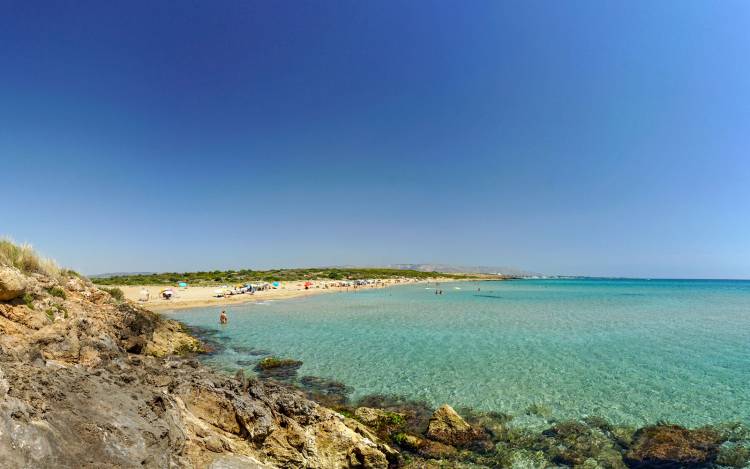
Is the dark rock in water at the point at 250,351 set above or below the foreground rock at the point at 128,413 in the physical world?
below

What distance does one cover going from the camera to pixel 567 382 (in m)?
14.7

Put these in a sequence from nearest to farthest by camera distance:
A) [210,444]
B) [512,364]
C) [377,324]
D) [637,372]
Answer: [210,444], [637,372], [512,364], [377,324]

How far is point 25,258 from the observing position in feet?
46.1

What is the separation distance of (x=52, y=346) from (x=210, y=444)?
5373 millimetres

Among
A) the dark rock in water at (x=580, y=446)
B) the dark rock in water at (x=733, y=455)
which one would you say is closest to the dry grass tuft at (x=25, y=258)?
the dark rock in water at (x=580, y=446)

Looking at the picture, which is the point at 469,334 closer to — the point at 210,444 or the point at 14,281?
the point at 210,444

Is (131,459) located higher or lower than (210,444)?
higher

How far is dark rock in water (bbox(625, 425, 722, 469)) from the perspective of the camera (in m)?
8.87

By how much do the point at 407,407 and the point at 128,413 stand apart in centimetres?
887

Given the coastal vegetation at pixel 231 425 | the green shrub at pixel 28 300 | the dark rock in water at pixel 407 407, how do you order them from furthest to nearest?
the dark rock in water at pixel 407 407 < the green shrub at pixel 28 300 < the coastal vegetation at pixel 231 425

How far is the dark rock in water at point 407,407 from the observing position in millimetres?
10917

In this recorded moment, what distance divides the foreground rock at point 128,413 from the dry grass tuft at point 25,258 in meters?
2.68

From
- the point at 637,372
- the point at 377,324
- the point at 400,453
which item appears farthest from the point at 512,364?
the point at 377,324

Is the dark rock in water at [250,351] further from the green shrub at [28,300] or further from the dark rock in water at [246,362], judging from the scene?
the green shrub at [28,300]
